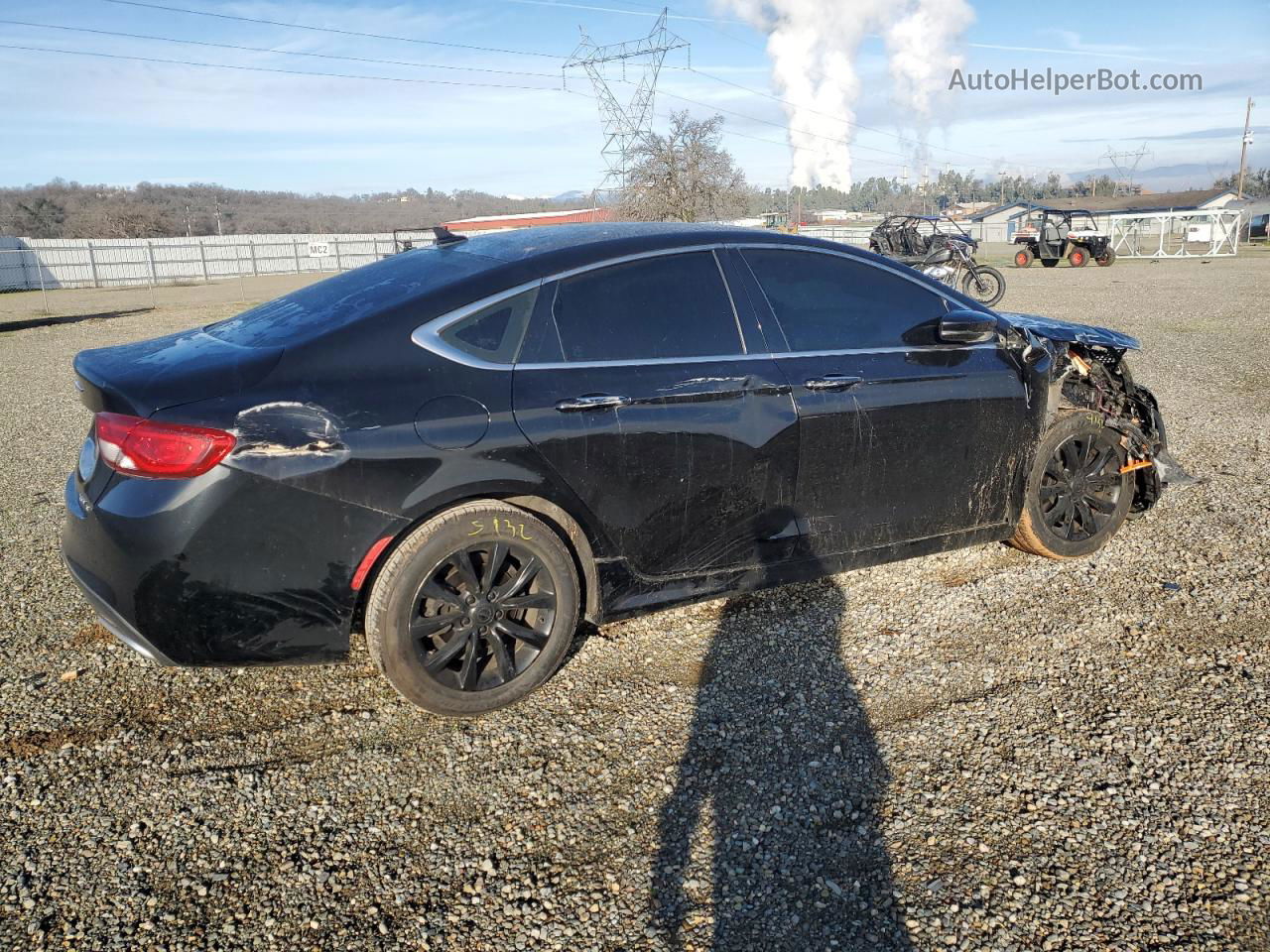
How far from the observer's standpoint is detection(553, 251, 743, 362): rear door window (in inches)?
135

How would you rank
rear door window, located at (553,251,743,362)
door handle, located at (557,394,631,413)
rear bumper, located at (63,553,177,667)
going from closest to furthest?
rear bumper, located at (63,553,177,667) < door handle, located at (557,394,631,413) < rear door window, located at (553,251,743,362)

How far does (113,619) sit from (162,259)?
46.0 metres

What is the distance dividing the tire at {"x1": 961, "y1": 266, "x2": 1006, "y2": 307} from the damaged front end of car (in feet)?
49.6

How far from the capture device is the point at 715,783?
116 inches

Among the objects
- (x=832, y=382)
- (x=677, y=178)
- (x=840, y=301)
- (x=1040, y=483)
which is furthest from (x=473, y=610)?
(x=677, y=178)

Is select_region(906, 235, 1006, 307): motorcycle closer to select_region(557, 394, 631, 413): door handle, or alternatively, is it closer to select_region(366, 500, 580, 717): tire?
select_region(557, 394, 631, 413): door handle

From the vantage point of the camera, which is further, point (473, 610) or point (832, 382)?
point (832, 382)

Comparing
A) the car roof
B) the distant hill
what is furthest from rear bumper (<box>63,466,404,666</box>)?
the distant hill

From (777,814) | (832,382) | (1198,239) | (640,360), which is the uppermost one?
(640,360)

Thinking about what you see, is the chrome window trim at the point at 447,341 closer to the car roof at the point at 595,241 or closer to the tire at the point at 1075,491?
the car roof at the point at 595,241

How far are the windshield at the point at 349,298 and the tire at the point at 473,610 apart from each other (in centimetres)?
77

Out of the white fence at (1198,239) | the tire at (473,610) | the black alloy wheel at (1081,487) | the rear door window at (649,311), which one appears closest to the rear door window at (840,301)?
the rear door window at (649,311)

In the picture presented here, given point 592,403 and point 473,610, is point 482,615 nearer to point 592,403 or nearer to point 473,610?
point 473,610

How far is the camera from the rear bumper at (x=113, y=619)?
3020 millimetres
